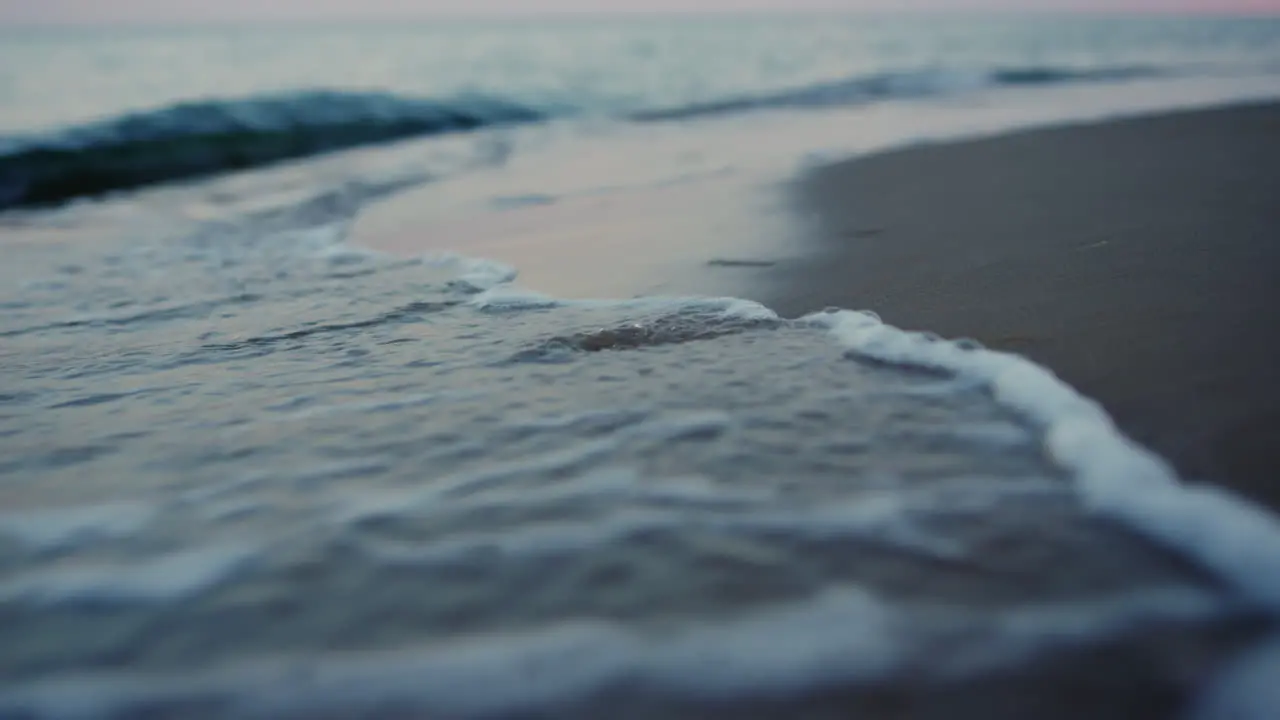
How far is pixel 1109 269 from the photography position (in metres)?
2.89

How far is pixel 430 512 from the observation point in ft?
5.72

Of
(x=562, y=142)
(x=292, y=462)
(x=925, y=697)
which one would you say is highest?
(x=562, y=142)

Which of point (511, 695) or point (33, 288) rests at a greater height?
point (33, 288)

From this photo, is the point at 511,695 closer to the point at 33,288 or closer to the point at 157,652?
the point at 157,652

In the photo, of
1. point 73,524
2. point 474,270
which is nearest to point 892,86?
point 474,270

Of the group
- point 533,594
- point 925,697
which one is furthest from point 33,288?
point 925,697

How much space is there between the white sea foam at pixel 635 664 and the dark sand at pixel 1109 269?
0.55 m

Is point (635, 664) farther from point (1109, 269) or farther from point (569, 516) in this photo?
point (1109, 269)

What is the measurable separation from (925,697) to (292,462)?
1.39 m

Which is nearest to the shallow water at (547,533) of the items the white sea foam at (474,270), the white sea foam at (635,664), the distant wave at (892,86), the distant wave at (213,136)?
the white sea foam at (635,664)

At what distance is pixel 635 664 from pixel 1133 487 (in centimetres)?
92

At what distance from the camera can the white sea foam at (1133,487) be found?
4.53 ft

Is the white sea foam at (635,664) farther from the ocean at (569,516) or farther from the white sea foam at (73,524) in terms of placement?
the white sea foam at (73,524)

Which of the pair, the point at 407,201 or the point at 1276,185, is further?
the point at 407,201
